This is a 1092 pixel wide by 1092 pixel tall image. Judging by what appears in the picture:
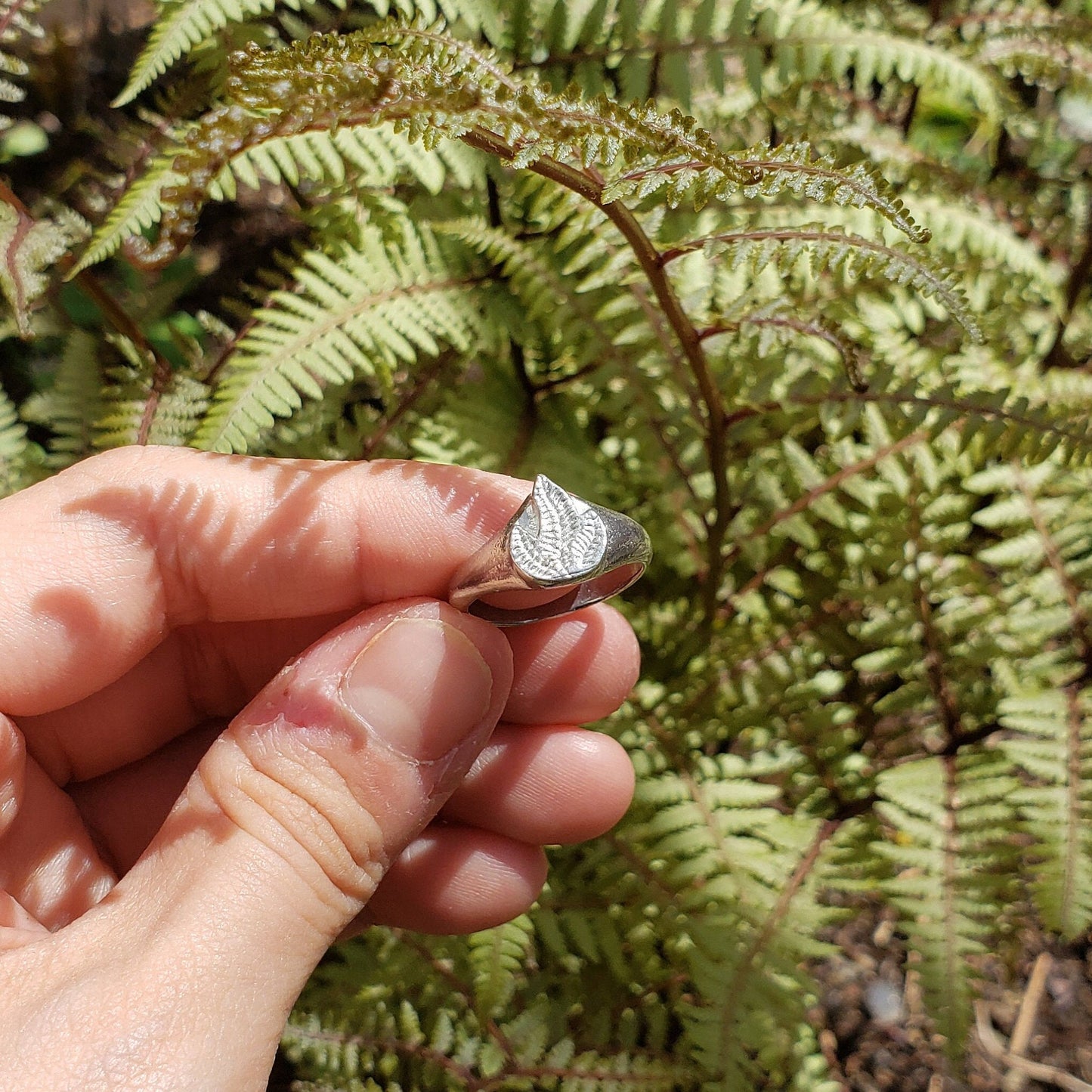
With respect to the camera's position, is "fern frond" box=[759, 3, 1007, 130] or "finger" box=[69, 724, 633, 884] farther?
"fern frond" box=[759, 3, 1007, 130]

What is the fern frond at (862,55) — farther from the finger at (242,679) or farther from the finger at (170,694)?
the finger at (170,694)

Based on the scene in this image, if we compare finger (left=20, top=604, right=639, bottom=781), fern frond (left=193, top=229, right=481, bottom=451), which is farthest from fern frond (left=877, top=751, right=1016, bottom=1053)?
fern frond (left=193, top=229, right=481, bottom=451)

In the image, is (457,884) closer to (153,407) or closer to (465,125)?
(153,407)

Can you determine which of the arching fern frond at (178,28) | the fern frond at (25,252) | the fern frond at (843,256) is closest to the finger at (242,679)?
the fern frond at (25,252)

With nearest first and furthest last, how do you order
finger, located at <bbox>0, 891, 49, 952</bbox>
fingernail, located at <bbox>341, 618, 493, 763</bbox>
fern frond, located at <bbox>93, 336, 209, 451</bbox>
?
finger, located at <bbox>0, 891, 49, 952</bbox> → fingernail, located at <bbox>341, 618, 493, 763</bbox> → fern frond, located at <bbox>93, 336, 209, 451</bbox>

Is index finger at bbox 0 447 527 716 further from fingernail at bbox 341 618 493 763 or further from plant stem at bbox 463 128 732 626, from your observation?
plant stem at bbox 463 128 732 626

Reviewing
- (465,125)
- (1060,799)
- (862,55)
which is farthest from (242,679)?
(862,55)
